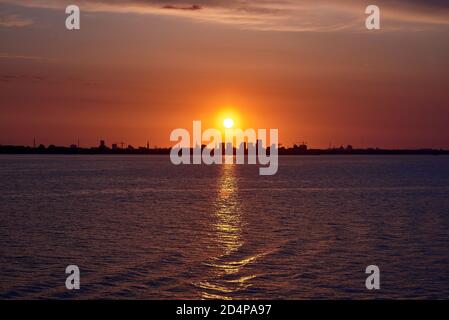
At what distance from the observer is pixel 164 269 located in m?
24.6

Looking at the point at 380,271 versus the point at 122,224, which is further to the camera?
the point at 122,224

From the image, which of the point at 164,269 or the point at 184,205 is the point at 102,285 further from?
the point at 184,205

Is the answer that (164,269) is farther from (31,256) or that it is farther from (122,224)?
(122,224)

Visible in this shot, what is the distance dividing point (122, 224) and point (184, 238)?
7658 millimetres

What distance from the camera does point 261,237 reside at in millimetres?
34031

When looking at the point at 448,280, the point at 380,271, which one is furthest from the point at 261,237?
the point at 448,280

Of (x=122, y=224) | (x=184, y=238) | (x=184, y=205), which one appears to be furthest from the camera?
(x=184, y=205)

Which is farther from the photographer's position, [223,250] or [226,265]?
[223,250]

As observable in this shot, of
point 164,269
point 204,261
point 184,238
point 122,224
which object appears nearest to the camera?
point 164,269
